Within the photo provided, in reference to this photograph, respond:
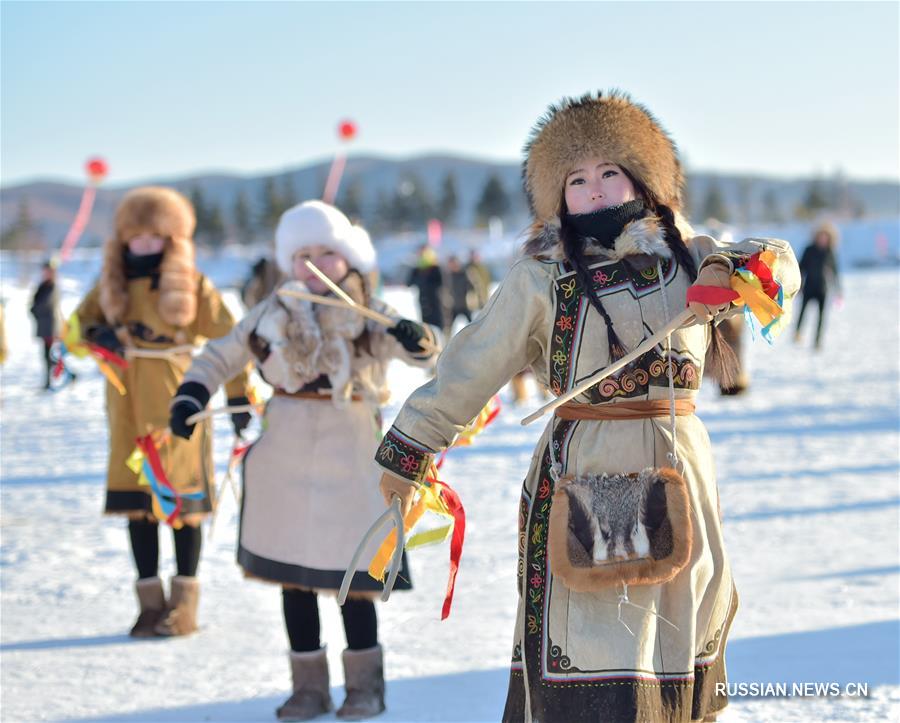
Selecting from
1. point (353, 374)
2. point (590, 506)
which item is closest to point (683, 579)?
point (590, 506)

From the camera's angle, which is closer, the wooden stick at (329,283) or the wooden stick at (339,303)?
the wooden stick at (329,283)

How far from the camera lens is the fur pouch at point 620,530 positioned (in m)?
2.39

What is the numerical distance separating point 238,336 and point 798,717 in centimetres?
214

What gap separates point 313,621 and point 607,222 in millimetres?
1752

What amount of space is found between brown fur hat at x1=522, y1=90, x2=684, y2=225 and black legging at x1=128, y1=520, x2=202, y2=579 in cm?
244

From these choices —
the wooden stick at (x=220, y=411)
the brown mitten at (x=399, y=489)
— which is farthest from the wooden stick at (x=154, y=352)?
the brown mitten at (x=399, y=489)

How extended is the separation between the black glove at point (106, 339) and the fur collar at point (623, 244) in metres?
2.49

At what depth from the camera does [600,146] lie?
8.54 ft

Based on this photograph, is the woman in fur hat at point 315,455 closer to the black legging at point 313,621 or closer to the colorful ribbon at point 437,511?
the black legging at point 313,621

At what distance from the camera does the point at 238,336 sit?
3752mm

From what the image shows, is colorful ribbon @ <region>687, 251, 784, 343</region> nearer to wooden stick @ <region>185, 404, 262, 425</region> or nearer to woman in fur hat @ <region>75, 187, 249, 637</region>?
wooden stick @ <region>185, 404, 262, 425</region>

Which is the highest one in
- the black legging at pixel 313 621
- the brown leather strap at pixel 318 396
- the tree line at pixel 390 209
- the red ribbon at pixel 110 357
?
the tree line at pixel 390 209

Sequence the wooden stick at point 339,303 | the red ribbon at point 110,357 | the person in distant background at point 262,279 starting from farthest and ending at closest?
the person in distant background at point 262,279, the red ribbon at point 110,357, the wooden stick at point 339,303

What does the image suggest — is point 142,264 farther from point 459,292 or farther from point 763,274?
point 459,292
